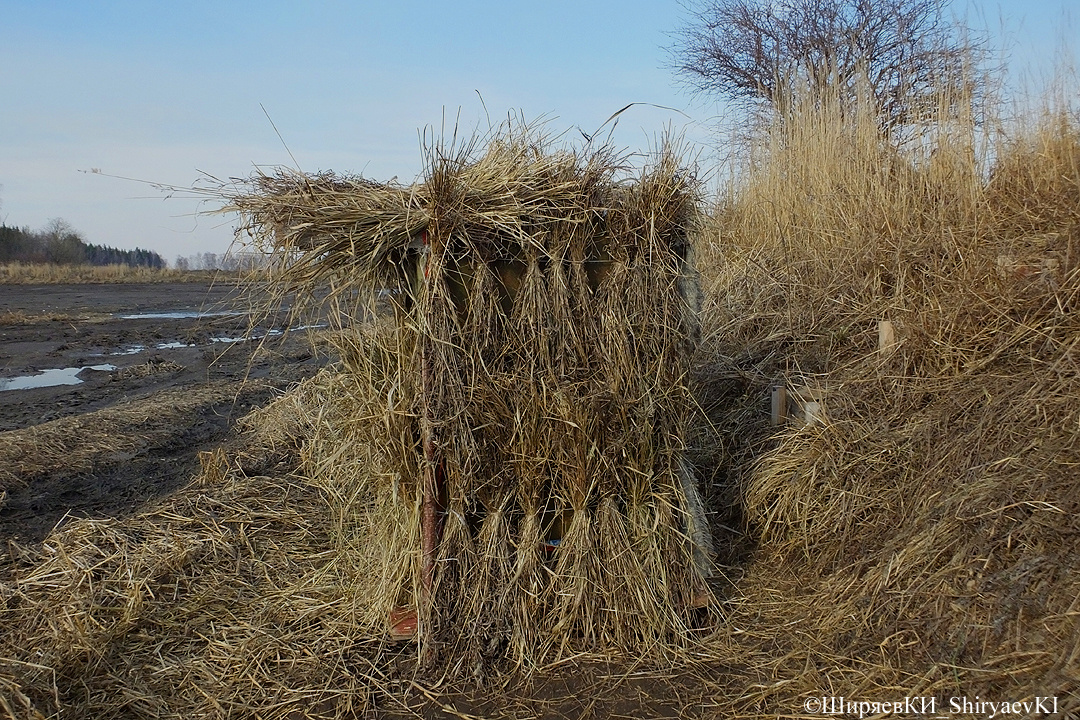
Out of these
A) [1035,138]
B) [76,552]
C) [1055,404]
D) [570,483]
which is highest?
[1035,138]

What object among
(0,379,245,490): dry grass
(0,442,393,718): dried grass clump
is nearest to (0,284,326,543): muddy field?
(0,379,245,490): dry grass

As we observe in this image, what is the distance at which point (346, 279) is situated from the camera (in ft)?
10.4

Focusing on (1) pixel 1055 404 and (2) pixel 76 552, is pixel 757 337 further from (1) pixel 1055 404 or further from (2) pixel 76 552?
(2) pixel 76 552

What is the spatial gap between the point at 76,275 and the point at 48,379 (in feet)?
86.8

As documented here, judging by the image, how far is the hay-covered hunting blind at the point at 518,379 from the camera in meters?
3.10

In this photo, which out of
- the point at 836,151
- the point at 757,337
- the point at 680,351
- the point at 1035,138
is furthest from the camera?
the point at 836,151

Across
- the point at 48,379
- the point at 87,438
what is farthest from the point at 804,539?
the point at 48,379

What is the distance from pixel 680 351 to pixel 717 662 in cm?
136

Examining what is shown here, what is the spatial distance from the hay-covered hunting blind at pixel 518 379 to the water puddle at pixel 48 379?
30.4 feet

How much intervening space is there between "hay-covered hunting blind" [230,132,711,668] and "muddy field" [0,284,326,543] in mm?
523

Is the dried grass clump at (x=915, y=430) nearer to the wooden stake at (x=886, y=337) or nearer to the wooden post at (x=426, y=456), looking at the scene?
the wooden stake at (x=886, y=337)

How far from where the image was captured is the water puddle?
10312mm

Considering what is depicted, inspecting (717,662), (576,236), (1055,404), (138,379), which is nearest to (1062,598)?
(1055,404)

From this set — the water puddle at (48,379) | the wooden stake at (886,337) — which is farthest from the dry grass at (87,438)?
the wooden stake at (886,337)
